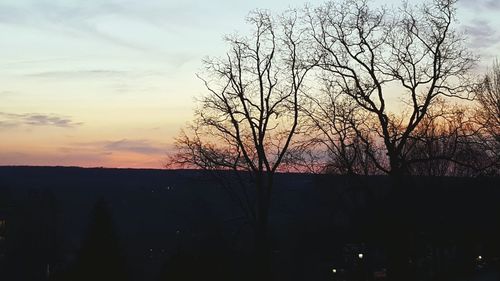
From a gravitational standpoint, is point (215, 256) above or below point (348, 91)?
below

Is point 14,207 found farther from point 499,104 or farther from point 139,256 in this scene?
point 499,104

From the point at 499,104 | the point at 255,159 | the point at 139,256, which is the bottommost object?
the point at 139,256

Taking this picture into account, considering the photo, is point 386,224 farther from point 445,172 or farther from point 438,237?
point 445,172

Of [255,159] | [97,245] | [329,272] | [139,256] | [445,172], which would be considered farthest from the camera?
[139,256]

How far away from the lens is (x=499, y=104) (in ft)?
123

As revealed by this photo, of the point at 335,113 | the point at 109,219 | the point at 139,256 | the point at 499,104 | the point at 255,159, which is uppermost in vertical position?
the point at 499,104

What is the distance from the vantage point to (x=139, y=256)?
227 feet

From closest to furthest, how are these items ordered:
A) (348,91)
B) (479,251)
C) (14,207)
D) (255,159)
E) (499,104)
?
(348,91) < (255,159) < (499,104) < (479,251) < (14,207)

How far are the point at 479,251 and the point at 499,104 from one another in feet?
79.8

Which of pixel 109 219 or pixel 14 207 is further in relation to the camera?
pixel 14 207

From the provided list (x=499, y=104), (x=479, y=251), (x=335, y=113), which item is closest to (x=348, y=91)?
(x=335, y=113)

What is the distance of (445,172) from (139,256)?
1389 inches

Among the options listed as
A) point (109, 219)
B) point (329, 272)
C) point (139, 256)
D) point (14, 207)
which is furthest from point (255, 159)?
point (14, 207)

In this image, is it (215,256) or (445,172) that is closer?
(215,256)
